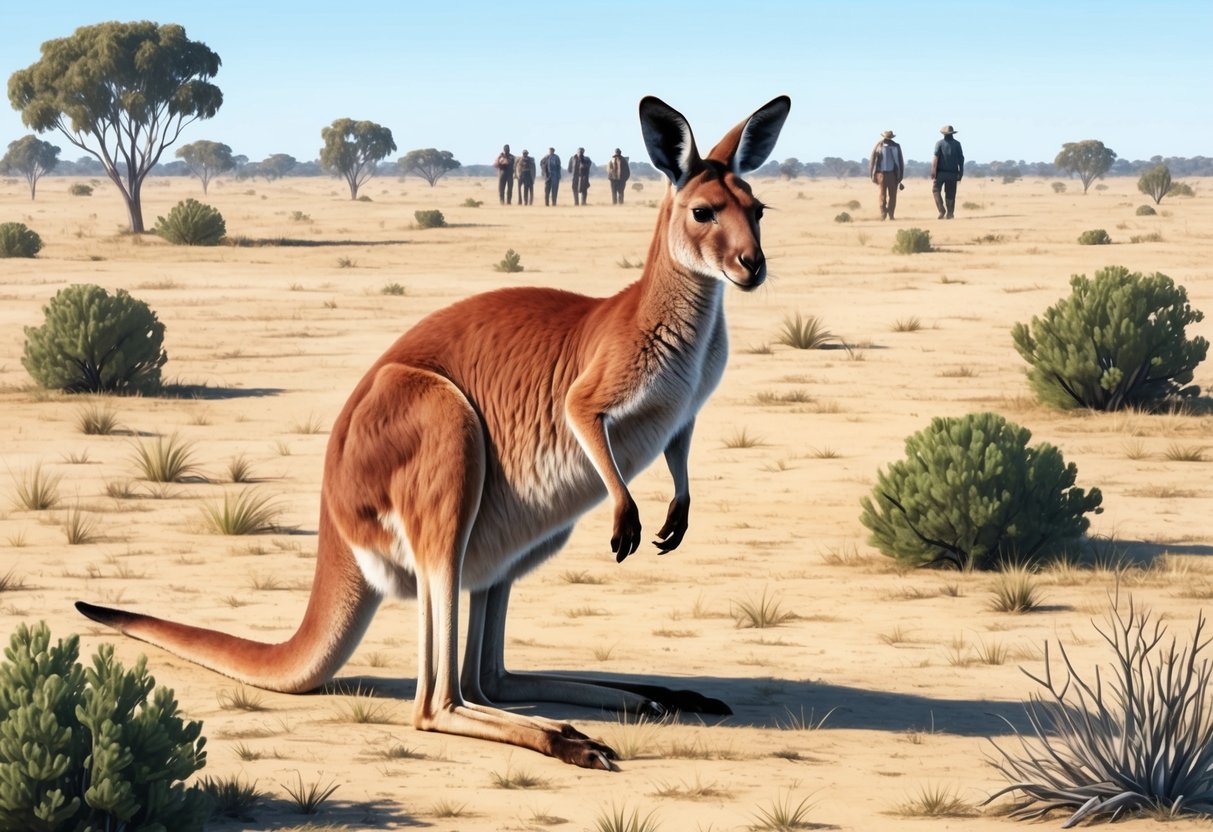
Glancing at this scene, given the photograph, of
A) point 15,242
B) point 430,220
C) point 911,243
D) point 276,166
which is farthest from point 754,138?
point 276,166

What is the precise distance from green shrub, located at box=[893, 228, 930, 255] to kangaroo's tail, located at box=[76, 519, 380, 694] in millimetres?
27777

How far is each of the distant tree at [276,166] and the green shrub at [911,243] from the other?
141 meters

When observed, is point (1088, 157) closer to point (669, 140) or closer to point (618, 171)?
point (618, 171)

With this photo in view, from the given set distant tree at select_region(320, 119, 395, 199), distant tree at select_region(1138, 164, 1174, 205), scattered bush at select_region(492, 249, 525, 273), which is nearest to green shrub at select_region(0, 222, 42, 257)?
scattered bush at select_region(492, 249, 525, 273)

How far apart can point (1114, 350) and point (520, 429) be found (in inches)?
443

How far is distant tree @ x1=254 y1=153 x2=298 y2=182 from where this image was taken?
173500mm

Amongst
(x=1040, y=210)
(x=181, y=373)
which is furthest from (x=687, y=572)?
(x=1040, y=210)

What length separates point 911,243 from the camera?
111 feet

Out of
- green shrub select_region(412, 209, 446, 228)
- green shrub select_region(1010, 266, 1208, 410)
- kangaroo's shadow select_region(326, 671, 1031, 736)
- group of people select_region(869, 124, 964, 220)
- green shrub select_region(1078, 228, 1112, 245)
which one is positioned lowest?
kangaroo's shadow select_region(326, 671, 1031, 736)

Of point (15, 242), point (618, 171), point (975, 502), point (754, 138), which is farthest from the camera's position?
point (618, 171)

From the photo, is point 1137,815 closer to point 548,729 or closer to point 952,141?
point 548,729

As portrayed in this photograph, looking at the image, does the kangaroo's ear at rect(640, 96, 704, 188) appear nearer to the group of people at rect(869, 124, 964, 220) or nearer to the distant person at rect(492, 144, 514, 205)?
the group of people at rect(869, 124, 964, 220)

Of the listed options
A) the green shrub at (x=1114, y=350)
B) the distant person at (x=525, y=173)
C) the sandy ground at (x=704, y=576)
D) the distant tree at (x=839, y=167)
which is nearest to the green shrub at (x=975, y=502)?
the sandy ground at (x=704, y=576)

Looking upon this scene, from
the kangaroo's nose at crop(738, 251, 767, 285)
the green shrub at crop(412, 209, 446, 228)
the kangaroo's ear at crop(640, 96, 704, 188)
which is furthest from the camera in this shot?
the green shrub at crop(412, 209, 446, 228)
